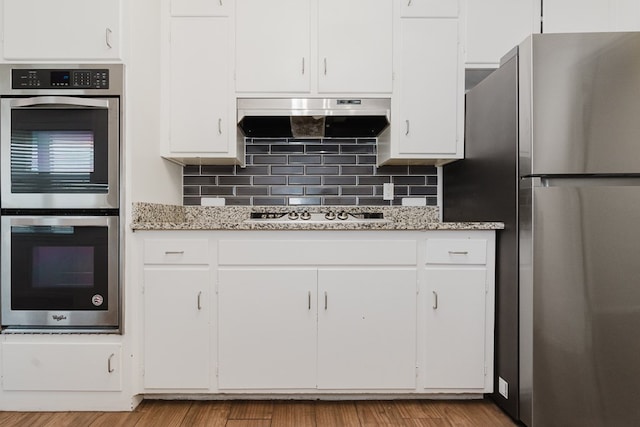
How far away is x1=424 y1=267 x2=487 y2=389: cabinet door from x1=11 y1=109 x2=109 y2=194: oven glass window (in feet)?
5.45

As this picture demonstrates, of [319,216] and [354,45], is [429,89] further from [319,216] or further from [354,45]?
[319,216]

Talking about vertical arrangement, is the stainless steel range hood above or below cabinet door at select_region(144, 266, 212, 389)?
above

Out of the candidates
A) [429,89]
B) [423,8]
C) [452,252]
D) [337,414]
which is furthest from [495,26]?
[337,414]

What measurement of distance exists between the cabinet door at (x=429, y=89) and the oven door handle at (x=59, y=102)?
1565 millimetres

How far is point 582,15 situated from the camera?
2309 mm

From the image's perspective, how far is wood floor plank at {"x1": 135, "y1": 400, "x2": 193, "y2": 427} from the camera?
1766mm

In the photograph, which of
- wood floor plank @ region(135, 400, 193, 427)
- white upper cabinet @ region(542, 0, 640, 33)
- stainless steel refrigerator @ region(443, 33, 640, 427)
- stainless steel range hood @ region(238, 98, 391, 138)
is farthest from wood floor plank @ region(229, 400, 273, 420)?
white upper cabinet @ region(542, 0, 640, 33)

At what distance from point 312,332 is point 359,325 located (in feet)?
0.75

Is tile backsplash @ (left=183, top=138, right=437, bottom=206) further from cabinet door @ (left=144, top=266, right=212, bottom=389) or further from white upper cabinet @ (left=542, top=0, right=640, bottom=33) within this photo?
white upper cabinet @ (left=542, top=0, right=640, bottom=33)

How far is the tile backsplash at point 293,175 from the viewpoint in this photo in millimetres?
2643

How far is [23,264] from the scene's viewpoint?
184 centimetres

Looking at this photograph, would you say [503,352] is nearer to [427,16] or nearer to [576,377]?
[576,377]

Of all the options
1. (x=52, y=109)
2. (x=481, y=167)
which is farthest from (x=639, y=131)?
(x=52, y=109)

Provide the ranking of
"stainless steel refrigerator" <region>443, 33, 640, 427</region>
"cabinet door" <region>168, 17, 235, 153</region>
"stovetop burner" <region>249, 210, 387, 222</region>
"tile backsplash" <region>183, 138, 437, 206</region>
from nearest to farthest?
"stainless steel refrigerator" <region>443, 33, 640, 427</region>, "cabinet door" <region>168, 17, 235, 153</region>, "stovetop burner" <region>249, 210, 387, 222</region>, "tile backsplash" <region>183, 138, 437, 206</region>
